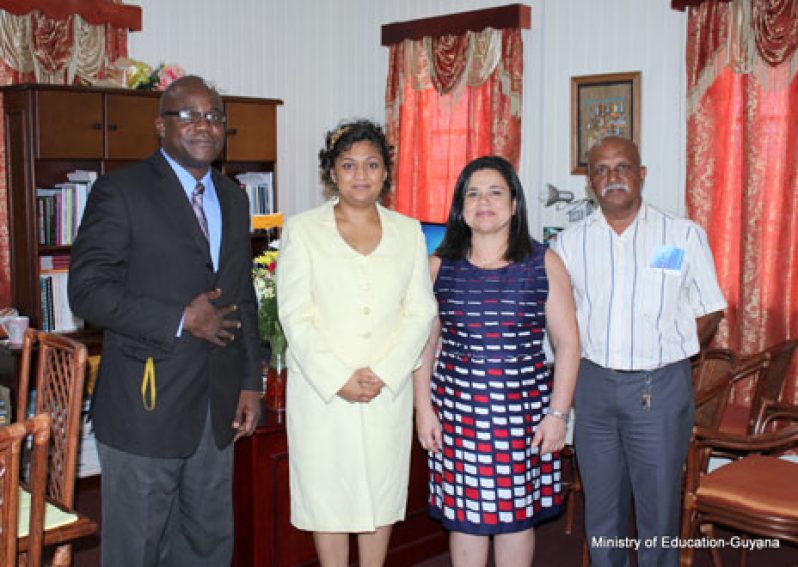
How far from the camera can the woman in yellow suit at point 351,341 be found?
259cm

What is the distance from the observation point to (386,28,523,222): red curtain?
5191 millimetres

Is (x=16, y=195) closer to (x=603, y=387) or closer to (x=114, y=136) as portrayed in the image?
(x=114, y=136)

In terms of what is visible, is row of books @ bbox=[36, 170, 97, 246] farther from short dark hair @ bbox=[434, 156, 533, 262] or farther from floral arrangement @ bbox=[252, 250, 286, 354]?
short dark hair @ bbox=[434, 156, 533, 262]

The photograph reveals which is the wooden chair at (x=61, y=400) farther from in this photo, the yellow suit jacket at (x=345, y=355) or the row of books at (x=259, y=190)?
the row of books at (x=259, y=190)

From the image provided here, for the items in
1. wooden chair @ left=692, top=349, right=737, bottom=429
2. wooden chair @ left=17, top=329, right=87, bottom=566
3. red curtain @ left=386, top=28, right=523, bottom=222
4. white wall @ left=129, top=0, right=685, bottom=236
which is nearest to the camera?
wooden chair @ left=17, top=329, right=87, bottom=566

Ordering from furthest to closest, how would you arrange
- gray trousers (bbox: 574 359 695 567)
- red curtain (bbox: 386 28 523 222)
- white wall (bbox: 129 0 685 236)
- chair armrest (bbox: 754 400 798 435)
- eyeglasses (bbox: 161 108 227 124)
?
1. red curtain (bbox: 386 28 523 222)
2. white wall (bbox: 129 0 685 236)
3. chair armrest (bbox: 754 400 798 435)
4. gray trousers (bbox: 574 359 695 567)
5. eyeglasses (bbox: 161 108 227 124)

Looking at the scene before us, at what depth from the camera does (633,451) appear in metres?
2.78

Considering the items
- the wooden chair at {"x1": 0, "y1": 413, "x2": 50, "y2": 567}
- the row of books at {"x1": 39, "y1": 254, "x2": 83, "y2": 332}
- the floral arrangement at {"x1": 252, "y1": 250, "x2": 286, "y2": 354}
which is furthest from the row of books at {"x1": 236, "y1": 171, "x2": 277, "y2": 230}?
the wooden chair at {"x1": 0, "y1": 413, "x2": 50, "y2": 567}

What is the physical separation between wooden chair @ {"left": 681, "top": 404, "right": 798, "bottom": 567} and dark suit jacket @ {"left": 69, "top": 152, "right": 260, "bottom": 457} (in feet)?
5.26

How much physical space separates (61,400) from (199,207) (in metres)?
0.64

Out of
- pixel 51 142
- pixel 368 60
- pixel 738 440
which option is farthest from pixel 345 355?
pixel 368 60

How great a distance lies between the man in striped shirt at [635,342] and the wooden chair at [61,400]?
58.8 inches

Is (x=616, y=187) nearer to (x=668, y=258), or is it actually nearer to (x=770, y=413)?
(x=668, y=258)

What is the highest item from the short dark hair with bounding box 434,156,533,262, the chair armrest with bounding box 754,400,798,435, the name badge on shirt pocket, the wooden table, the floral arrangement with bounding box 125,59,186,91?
the floral arrangement with bounding box 125,59,186,91
